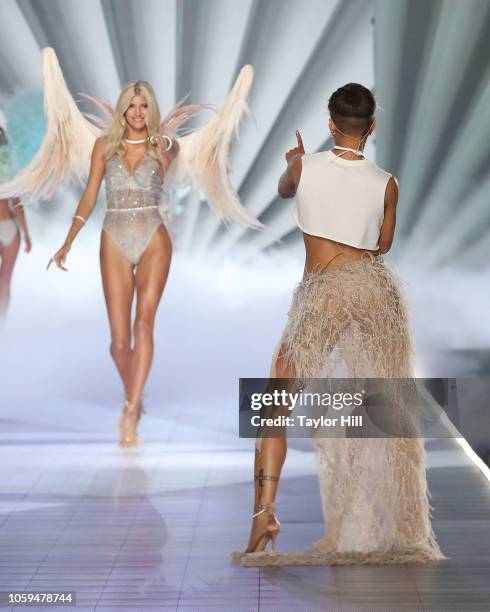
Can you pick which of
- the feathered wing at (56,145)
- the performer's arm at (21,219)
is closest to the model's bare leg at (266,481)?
the feathered wing at (56,145)

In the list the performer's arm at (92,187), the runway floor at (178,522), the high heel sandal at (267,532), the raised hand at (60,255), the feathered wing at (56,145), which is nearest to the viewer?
the runway floor at (178,522)

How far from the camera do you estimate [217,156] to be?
533 centimetres

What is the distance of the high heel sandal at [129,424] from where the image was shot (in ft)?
17.5

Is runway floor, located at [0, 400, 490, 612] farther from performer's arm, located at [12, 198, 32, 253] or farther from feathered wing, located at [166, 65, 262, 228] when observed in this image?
feathered wing, located at [166, 65, 262, 228]

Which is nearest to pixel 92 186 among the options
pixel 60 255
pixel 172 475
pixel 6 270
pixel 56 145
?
pixel 56 145

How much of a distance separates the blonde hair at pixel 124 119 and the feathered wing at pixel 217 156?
8cm

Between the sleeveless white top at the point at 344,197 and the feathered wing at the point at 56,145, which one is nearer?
the sleeveless white top at the point at 344,197

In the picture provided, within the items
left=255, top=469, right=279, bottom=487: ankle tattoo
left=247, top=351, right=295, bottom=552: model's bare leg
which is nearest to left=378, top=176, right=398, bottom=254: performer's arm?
left=247, top=351, right=295, bottom=552: model's bare leg

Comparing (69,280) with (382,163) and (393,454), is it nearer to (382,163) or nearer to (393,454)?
(382,163)

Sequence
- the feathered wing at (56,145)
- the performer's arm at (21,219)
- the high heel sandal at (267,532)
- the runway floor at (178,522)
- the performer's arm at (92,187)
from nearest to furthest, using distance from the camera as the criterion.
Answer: the runway floor at (178,522)
the high heel sandal at (267,532)
the performer's arm at (92,187)
the feathered wing at (56,145)
the performer's arm at (21,219)

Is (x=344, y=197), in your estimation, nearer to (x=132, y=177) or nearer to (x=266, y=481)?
(x=266, y=481)

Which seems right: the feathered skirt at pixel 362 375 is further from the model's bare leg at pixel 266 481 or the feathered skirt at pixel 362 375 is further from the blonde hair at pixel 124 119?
the blonde hair at pixel 124 119

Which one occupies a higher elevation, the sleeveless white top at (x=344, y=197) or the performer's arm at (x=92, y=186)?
the performer's arm at (x=92, y=186)

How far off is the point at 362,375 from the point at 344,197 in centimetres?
48
